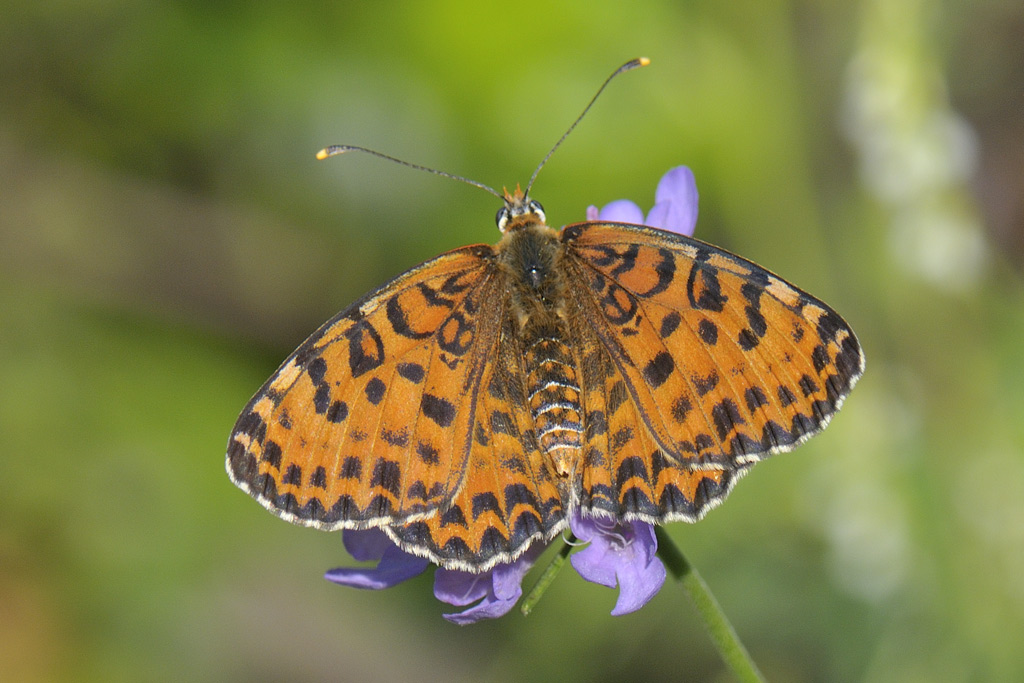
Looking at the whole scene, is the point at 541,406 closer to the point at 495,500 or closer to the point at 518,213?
the point at 495,500

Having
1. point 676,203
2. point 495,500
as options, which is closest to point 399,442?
point 495,500

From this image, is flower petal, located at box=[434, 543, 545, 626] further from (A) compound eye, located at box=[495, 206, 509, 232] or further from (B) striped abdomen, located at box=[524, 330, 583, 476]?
(A) compound eye, located at box=[495, 206, 509, 232]

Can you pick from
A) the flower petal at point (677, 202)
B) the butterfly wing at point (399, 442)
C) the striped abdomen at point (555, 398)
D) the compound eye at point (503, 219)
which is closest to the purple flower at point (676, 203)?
the flower petal at point (677, 202)

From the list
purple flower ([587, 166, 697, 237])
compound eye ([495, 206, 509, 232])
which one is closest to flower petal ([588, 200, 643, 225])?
purple flower ([587, 166, 697, 237])

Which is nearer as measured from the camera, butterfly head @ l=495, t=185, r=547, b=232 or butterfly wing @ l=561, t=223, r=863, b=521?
butterfly wing @ l=561, t=223, r=863, b=521

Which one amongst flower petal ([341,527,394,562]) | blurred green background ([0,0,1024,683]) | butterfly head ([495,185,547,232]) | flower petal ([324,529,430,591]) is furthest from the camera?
blurred green background ([0,0,1024,683])

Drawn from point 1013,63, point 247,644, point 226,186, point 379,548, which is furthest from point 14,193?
point 1013,63

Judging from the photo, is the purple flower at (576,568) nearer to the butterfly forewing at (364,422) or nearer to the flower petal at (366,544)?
the flower petal at (366,544)
